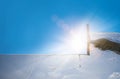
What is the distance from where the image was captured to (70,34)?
74.0 inches

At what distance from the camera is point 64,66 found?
73.0 inches

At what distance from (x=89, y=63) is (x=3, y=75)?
103cm

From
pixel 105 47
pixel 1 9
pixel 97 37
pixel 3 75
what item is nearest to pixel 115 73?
pixel 105 47

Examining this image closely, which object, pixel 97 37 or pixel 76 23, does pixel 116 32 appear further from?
pixel 76 23

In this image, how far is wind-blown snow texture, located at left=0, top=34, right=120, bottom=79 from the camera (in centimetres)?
185

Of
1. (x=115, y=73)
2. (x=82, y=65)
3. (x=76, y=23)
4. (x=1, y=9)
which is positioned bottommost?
(x=115, y=73)

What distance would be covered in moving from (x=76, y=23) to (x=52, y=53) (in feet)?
1.50

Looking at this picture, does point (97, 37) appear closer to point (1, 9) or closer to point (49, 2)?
point (49, 2)

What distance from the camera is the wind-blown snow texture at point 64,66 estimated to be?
72.8 inches

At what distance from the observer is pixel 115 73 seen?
1.88 metres

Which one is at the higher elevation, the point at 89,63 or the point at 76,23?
the point at 76,23

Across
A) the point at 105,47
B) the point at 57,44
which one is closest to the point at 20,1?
the point at 57,44

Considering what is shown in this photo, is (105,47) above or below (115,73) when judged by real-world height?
above

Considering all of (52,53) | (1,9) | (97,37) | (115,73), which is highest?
(1,9)
